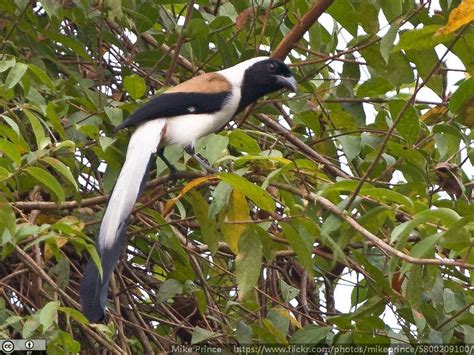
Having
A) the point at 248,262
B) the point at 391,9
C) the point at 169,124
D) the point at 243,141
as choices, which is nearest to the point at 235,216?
the point at 248,262

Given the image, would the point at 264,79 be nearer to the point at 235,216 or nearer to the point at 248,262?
the point at 235,216

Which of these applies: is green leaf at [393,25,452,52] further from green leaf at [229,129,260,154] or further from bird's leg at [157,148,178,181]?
bird's leg at [157,148,178,181]

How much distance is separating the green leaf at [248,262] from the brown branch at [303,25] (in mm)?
669

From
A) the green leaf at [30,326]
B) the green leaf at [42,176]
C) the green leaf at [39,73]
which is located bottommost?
the green leaf at [30,326]

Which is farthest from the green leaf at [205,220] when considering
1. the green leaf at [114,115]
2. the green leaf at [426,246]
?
the green leaf at [426,246]

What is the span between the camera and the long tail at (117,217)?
2.48m

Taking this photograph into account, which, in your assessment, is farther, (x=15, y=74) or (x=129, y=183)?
(x=129, y=183)

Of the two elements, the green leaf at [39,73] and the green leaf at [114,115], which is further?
the green leaf at [114,115]

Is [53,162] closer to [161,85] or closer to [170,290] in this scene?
[170,290]

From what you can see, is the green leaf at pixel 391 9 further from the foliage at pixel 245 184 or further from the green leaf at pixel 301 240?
the green leaf at pixel 301 240

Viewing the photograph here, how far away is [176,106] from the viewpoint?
3.22 metres

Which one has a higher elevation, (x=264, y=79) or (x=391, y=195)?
(x=264, y=79)

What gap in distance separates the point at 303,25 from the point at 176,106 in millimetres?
563

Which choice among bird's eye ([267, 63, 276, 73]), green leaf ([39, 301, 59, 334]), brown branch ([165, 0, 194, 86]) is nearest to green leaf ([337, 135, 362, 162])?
bird's eye ([267, 63, 276, 73])
